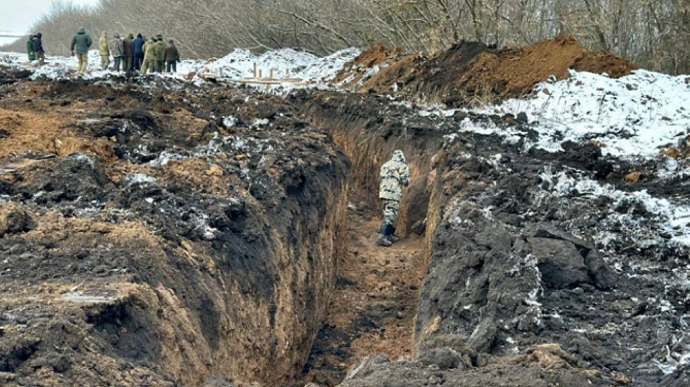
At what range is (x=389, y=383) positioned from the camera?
3.65 m

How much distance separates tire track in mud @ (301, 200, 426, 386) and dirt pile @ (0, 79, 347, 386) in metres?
0.28

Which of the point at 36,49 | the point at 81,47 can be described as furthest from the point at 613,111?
the point at 36,49

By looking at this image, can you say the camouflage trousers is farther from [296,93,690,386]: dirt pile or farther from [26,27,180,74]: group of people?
[26,27,180,74]: group of people

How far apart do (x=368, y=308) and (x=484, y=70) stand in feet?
29.5

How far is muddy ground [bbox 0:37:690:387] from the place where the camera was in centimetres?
420

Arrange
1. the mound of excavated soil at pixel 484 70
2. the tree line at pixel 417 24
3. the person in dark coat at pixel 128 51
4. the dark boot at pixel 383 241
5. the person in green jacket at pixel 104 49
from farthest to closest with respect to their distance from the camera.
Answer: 1. the person in green jacket at pixel 104 49
2. the person in dark coat at pixel 128 51
3. the tree line at pixel 417 24
4. the mound of excavated soil at pixel 484 70
5. the dark boot at pixel 383 241

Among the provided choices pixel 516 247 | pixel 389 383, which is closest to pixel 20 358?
pixel 389 383

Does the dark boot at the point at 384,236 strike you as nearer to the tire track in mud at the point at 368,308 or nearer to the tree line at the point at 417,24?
the tire track in mud at the point at 368,308

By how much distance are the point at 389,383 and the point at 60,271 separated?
2531 millimetres

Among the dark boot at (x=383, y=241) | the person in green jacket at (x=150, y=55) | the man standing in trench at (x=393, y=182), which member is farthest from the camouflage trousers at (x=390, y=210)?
the person in green jacket at (x=150, y=55)

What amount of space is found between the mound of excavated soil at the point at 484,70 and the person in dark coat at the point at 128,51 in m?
9.26

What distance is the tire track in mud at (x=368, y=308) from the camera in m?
8.03

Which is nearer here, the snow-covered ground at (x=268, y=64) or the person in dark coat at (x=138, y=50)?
the person in dark coat at (x=138, y=50)

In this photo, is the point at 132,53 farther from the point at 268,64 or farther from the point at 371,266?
the point at 371,266
